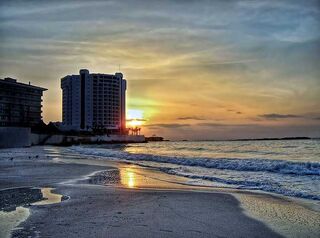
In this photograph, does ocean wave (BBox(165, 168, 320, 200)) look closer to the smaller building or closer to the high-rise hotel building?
the smaller building

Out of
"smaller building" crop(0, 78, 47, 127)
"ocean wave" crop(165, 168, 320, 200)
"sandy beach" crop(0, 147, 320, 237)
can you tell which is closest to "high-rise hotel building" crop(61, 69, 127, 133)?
"smaller building" crop(0, 78, 47, 127)

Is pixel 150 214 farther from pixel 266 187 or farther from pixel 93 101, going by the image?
pixel 93 101

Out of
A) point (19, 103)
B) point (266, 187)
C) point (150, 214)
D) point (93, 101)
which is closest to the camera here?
point (150, 214)

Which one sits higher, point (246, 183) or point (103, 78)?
point (103, 78)

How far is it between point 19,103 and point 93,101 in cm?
5761

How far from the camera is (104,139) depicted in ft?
474

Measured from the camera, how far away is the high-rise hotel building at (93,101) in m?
179

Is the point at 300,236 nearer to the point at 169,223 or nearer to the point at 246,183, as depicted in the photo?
the point at 169,223

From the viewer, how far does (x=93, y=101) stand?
589ft

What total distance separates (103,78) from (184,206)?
178 metres

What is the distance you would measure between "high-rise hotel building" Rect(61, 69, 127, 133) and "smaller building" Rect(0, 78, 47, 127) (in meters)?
45.3

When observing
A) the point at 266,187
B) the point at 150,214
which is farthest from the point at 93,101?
the point at 150,214

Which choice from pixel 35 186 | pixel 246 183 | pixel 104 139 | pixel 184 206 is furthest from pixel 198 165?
pixel 104 139

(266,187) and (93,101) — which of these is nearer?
(266,187)
